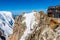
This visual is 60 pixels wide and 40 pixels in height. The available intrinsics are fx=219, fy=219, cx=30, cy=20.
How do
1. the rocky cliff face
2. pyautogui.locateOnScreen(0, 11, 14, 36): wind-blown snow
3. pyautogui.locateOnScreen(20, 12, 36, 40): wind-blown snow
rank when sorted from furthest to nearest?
pyautogui.locateOnScreen(0, 11, 14, 36): wind-blown snow → pyautogui.locateOnScreen(20, 12, 36, 40): wind-blown snow → the rocky cliff face

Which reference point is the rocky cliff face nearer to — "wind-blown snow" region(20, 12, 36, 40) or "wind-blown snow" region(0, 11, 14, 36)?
"wind-blown snow" region(20, 12, 36, 40)

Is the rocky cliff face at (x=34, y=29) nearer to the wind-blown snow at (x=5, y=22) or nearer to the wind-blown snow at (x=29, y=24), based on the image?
the wind-blown snow at (x=29, y=24)

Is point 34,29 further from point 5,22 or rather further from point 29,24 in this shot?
point 5,22

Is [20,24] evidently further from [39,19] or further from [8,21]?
[8,21]

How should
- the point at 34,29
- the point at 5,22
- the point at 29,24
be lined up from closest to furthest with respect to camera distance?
1. the point at 34,29
2. the point at 29,24
3. the point at 5,22

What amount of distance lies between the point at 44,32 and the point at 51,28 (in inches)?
21.0

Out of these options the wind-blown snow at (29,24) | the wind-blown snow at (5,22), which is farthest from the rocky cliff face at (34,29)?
the wind-blown snow at (5,22)

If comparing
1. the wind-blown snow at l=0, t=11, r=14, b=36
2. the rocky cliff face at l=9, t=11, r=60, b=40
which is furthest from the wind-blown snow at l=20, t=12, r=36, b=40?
the wind-blown snow at l=0, t=11, r=14, b=36

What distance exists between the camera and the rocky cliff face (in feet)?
28.9

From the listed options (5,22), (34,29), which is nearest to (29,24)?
(34,29)

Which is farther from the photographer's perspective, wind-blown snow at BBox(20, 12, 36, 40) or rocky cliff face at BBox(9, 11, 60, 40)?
wind-blown snow at BBox(20, 12, 36, 40)

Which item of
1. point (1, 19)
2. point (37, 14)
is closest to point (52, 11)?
point (37, 14)

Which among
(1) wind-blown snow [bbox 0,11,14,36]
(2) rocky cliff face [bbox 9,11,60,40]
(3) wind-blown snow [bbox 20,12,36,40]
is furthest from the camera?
(1) wind-blown snow [bbox 0,11,14,36]

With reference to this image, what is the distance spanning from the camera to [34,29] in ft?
30.5
